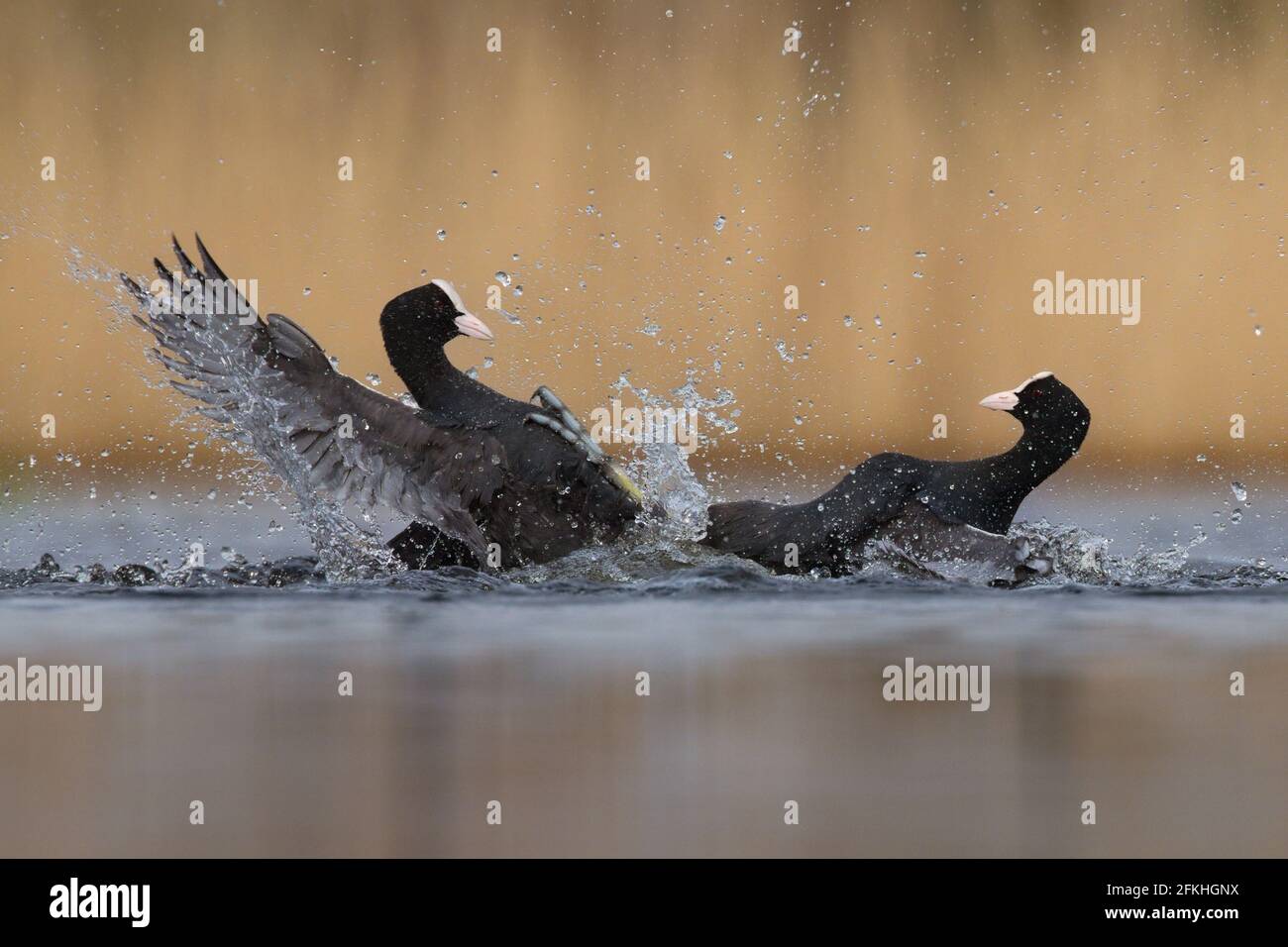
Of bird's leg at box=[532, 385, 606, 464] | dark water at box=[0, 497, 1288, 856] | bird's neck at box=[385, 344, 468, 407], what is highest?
bird's neck at box=[385, 344, 468, 407]

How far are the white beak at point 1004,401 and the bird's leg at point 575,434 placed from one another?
154cm

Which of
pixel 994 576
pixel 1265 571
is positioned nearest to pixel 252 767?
pixel 994 576

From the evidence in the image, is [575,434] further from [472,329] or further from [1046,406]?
[1046,406]

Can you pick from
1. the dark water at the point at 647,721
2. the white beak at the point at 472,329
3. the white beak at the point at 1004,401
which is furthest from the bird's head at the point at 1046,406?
the white beak at the point at 472,329

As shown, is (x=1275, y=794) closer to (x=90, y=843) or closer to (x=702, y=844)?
(x=702, y=844)

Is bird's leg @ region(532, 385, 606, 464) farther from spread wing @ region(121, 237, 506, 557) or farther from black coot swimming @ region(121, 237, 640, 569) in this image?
spread wing @ region(121, 237, 506, 557)

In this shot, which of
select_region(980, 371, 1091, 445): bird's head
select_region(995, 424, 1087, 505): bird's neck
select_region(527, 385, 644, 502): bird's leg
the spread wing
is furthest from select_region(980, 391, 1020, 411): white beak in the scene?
the spread wing

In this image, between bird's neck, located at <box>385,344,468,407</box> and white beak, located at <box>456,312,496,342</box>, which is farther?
white beak, located at <box>456,312,496,342</box>

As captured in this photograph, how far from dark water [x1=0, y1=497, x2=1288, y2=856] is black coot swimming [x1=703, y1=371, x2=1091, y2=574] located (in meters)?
0.25

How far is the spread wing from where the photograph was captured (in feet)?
20.7

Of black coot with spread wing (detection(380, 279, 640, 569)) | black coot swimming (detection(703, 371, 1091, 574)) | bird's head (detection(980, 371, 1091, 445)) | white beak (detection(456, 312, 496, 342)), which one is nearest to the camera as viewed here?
black coot swimming (detection(703, 371, 1091, 574))

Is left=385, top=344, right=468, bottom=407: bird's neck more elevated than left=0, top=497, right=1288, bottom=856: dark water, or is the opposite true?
left=385, top=344, right=468, bottom=407: bird's neck

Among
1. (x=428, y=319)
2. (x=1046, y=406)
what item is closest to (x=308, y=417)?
(x=428, y=319)

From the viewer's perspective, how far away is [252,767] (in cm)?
319
